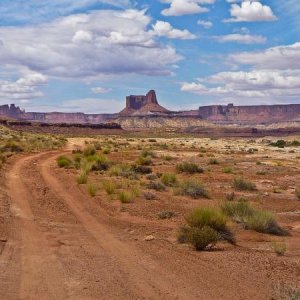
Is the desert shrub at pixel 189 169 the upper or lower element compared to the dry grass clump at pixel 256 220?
lower

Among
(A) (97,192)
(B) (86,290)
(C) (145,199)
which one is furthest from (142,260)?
(A) (97,192)

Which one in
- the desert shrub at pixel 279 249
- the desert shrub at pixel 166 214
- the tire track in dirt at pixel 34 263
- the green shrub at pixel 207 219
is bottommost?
the desert shrub at pixel 166 214

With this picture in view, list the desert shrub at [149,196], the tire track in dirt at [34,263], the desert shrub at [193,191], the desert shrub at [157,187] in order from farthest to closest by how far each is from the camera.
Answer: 1. the desert shrub at [157,187]
2. the desert shrub at [193,191]
3. the desert shrub at [149,196]
4. the tire track in dirt at [34,263]

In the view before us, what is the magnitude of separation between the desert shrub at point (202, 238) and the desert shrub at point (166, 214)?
3.78 meters

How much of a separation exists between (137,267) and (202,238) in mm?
1971

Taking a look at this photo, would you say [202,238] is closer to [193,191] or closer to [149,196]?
[149,196]

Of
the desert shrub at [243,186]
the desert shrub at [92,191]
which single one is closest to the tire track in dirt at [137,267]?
the desert shrub at [92,191]

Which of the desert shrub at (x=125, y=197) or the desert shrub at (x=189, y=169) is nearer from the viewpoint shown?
the desert shrub at (x=125, y=197)

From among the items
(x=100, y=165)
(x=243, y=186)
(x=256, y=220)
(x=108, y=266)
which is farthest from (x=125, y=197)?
(x=100, y=165)

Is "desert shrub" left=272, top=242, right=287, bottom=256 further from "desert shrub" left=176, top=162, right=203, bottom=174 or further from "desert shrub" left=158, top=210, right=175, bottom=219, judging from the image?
"desert shrub" left=176, top=162, right=203, bottom=174

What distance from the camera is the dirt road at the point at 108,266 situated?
7375mm

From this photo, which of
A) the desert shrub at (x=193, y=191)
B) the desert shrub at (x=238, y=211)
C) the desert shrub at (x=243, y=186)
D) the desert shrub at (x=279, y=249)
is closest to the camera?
the desert shrub at (x=279, y=249)

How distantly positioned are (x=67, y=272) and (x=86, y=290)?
101 cm

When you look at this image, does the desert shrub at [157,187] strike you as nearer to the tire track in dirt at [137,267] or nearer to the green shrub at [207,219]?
the tire track in dirt at [137,267]
